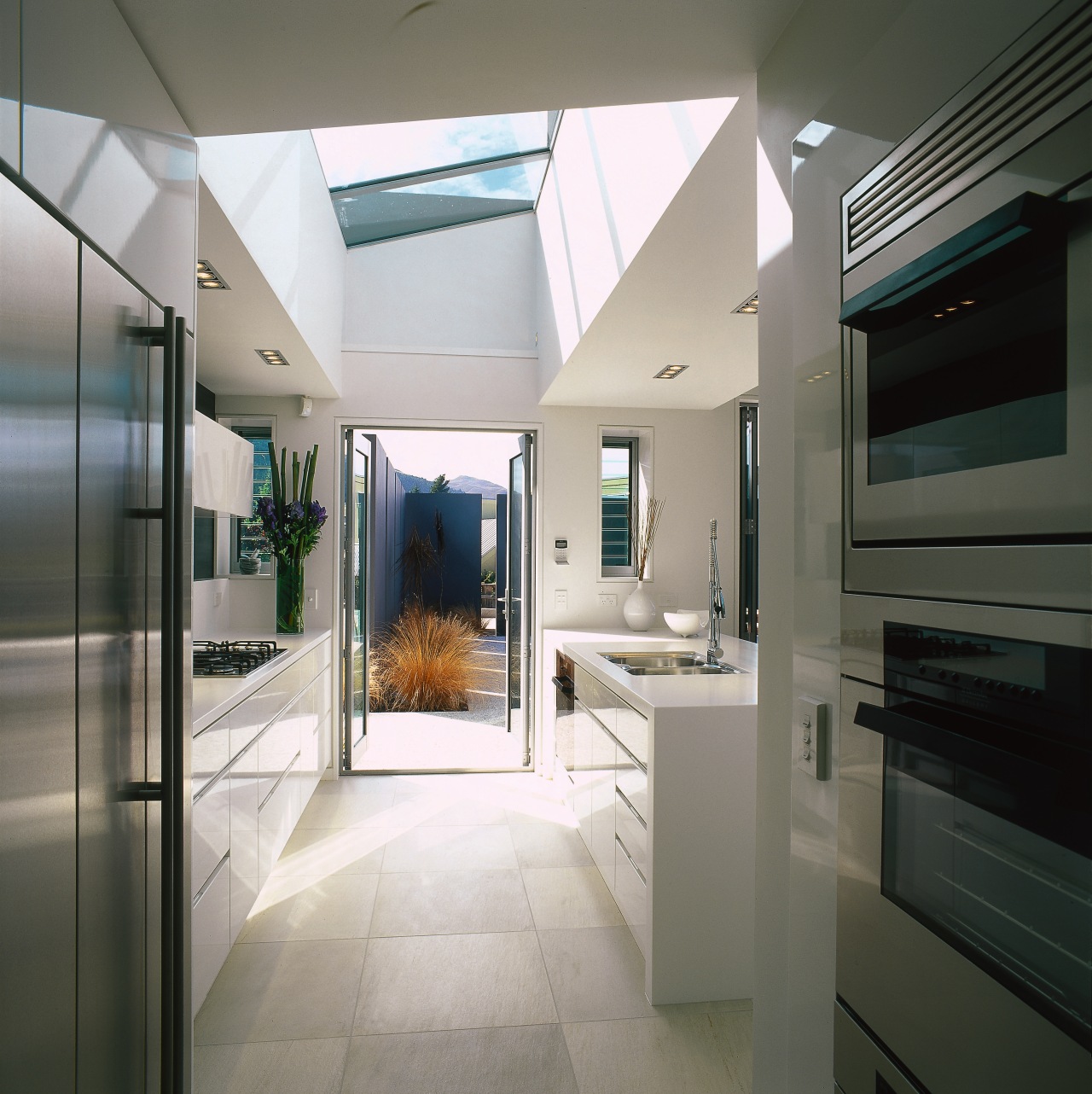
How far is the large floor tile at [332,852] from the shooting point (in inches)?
134

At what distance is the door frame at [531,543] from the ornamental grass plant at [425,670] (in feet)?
6.51

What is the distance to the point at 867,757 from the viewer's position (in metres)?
1.07

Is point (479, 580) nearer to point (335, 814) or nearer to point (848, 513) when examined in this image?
point (335, 814)

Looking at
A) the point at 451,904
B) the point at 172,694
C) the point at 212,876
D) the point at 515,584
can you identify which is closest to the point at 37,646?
the point at 172,694

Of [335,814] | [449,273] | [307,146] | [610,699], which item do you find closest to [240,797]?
[610,699]

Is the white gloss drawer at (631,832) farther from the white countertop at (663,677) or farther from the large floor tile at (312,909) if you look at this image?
the large floor tile at (312,909)

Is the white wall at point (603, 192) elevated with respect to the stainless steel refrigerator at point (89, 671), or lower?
elevated

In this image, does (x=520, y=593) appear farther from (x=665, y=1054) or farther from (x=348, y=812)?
(x=665, y=1054)

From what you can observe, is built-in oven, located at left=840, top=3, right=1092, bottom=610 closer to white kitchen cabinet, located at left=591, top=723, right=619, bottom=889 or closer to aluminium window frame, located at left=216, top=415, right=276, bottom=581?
white kitchen cabinet, located at left=591, top=723, right=619, bottom=889

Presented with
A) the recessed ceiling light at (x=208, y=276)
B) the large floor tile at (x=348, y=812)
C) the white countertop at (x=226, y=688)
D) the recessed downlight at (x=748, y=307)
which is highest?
the recessed ceiling light at (x=208, y=276)

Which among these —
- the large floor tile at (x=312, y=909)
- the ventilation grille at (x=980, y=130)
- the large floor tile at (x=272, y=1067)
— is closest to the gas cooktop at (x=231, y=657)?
the large floor tile at (x=312, y=909)

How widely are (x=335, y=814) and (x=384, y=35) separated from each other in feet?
11.8

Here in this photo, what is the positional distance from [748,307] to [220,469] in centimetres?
200

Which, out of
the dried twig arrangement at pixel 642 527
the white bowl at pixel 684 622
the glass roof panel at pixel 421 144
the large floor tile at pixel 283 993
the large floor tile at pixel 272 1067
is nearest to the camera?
the large floor tile at pixel 272 1067
